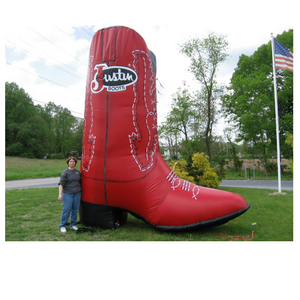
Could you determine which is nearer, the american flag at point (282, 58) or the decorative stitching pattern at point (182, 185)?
the decorative stitching pattern at point (182, 185)

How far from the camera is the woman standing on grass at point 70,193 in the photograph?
3344mm

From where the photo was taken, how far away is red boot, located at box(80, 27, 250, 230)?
3143 millimetres

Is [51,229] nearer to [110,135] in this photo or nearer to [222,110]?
[110,135]

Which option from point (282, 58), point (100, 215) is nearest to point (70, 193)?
point (100, 215)

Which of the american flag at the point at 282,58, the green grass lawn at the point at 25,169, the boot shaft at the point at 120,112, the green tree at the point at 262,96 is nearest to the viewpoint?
the boot shaft at the point at 120,112

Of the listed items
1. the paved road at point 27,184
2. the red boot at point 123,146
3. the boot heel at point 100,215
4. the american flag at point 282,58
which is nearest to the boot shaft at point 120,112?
the red boot at point 123,146

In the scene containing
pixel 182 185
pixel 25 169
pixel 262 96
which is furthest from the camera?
pixel 25 169

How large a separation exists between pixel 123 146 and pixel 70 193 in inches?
38.5

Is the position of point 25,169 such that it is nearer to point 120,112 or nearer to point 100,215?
point 100,215

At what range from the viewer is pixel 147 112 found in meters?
3.45

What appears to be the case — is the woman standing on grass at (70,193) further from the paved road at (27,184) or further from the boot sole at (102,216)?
the paved road at (27,184)

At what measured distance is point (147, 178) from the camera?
10.5ft

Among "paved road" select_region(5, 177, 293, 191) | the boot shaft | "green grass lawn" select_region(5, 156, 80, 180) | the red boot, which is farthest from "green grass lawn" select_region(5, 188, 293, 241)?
"green grass lawn" select_region(5, 156, 80, 180)

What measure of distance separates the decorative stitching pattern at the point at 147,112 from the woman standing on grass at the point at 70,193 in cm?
90
